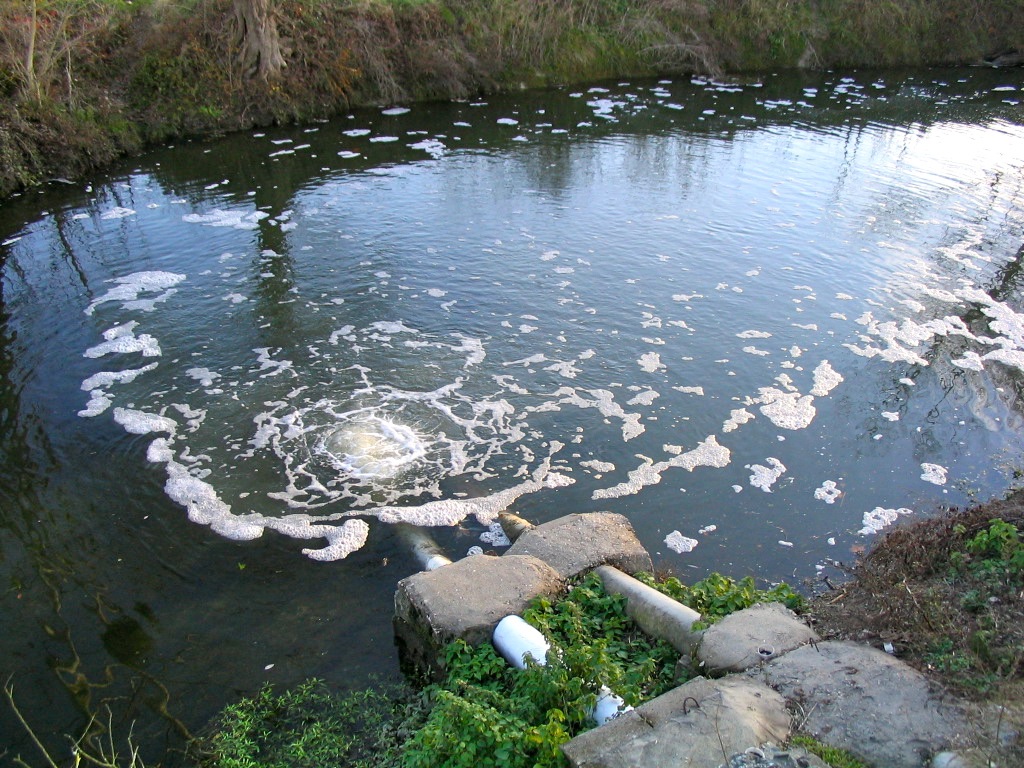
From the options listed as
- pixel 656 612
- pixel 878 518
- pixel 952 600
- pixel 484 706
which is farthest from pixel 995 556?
pixel 484 706

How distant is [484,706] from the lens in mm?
5168

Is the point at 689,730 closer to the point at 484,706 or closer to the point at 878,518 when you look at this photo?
the point at 484,706

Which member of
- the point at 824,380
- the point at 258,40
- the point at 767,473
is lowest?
the point at 767,473

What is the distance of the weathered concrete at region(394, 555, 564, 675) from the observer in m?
6.02

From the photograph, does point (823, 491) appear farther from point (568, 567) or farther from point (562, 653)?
point (562, 653)

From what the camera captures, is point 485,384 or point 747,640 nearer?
point 747,640

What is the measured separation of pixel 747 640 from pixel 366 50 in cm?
2444

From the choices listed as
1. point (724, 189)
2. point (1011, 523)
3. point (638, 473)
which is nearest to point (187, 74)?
point (724, 189)

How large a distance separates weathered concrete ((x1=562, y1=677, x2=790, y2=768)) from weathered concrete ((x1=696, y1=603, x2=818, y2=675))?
379 mm

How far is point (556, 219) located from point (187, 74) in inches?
541

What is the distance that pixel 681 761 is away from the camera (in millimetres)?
4301

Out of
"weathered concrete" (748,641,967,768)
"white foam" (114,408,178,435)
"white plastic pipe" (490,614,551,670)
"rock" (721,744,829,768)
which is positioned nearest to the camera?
"rock" (721,744,829,768)

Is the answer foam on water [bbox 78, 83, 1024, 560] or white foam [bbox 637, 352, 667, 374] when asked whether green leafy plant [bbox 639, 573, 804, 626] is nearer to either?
foam on water [bbox 78, 83, 1024, 560]

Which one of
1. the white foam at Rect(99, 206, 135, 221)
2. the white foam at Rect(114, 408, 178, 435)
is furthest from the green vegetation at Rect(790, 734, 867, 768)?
the white foam at Rect(99, 206, 135, 221)
